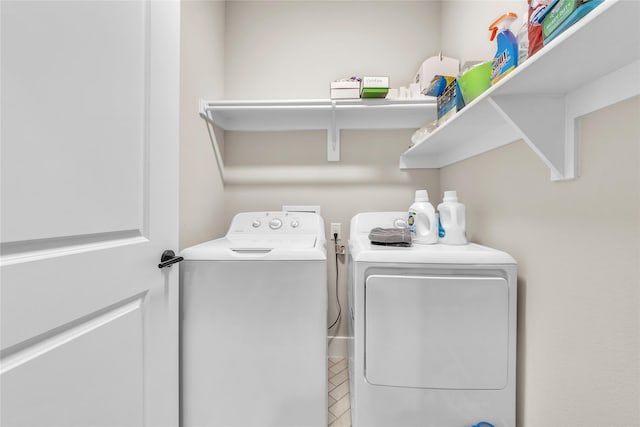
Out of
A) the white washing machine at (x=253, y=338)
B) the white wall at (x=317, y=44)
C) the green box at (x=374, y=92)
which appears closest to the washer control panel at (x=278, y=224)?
the white washing machine at (x=253, y=338)

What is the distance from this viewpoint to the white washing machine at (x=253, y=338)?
1089 millimetres

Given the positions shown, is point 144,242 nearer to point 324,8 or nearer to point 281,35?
point 281,35

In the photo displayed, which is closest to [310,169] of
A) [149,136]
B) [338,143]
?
[338,143]

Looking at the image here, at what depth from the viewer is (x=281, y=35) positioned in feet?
6.28

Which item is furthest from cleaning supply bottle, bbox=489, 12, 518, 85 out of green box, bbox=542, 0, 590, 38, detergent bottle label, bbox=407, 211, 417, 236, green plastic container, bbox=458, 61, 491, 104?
detergent bottle label, bbox=407, 211, 417, 236

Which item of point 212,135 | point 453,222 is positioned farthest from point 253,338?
point 212,135

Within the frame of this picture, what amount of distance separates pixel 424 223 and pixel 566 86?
674 mm

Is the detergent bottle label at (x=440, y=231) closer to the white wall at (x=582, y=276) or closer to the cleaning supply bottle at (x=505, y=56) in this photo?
the white wall at (x=582, y=276)

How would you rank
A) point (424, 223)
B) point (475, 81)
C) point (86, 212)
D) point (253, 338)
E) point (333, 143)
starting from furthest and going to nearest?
point (333, 143) → point (424, 223) → point (253, 338) → point (475, 81) → point (86, 212)

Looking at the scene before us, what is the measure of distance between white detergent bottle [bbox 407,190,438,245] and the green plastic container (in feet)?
1.55

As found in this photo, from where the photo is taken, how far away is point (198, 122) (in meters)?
1.50

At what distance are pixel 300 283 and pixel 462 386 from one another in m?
0.72

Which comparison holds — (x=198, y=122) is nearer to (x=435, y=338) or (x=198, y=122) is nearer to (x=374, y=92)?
(x=374, y=92)

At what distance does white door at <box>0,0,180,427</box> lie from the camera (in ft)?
1.75
